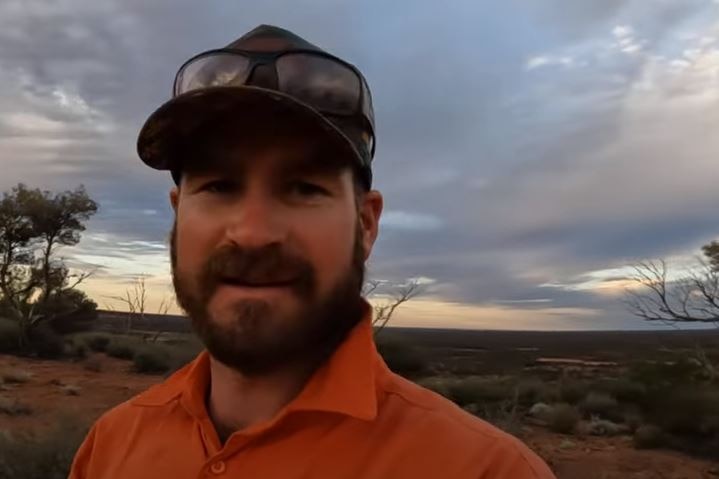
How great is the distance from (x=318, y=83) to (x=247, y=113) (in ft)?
0.55

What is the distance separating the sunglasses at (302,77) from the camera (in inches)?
66.0

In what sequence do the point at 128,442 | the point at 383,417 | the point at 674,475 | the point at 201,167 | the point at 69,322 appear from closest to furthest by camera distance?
the point at 383,417
the point at 201,167
the point at 128,442
the point at 674,475
the point at 69,322

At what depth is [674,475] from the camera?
11398 millimetres

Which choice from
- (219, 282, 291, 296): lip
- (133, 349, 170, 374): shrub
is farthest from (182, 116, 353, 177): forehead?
(133, 349, 170, 374): shrub

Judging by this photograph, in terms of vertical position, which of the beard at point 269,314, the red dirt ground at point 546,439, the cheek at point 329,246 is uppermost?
the cheek at point 329,246

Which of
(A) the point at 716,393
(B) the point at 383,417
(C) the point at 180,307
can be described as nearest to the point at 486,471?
(B) the point at 383,417

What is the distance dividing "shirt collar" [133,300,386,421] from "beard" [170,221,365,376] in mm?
34

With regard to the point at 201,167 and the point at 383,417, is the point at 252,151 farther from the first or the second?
the point at 383,417

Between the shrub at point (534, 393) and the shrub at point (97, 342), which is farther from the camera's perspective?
the shrub at point (97, 342)

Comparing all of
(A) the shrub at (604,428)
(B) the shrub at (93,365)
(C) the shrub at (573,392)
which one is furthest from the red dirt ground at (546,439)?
(C) the shrub at (573,392)

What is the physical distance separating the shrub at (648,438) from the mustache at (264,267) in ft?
42.3

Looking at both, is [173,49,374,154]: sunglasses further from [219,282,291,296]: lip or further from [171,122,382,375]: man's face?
[219,282,291,296]: lip

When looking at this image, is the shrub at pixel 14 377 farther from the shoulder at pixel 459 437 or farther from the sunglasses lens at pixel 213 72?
the shoulder at pixel 459 437

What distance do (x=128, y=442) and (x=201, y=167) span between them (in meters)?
0.67
